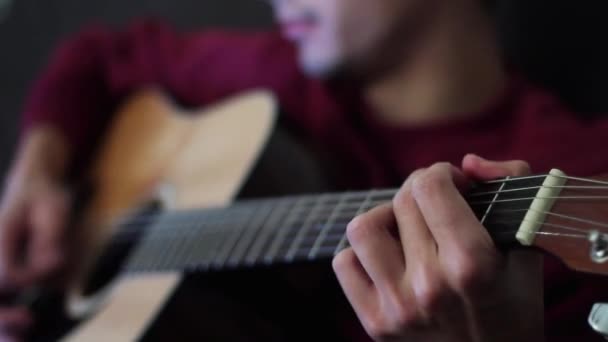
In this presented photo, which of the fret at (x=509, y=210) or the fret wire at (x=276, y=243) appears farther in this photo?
the fret wire at (x=276, y=243)

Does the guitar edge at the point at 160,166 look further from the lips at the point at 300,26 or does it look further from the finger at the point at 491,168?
the finger at the point at 491,168

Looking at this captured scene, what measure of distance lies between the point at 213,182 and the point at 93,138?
0.37 m

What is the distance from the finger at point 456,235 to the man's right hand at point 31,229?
1.87 feet

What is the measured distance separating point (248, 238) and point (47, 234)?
0.38 meters

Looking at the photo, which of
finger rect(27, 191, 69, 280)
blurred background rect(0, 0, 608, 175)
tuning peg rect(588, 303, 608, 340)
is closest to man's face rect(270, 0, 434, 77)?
blurred background rect(0, 0, 608, 175)

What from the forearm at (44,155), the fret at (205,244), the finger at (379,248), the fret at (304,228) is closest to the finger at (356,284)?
the finger at (379,248)

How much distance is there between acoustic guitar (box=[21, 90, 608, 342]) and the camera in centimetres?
34

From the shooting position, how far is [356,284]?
15.4 inches

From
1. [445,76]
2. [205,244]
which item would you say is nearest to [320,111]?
[445,76]

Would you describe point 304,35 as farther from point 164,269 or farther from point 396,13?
point 164,269

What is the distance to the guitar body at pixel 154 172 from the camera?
652mm

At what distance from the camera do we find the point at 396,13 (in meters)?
0.78

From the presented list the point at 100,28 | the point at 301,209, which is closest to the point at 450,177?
the point at 301,209

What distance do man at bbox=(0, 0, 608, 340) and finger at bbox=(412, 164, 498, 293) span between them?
63mm
